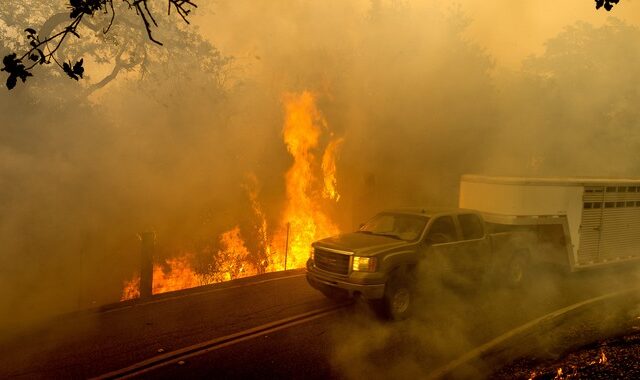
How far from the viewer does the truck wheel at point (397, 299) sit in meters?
6.71

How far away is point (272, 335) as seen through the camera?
6.16 metres

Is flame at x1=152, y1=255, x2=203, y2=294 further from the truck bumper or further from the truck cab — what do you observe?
the truck bumper

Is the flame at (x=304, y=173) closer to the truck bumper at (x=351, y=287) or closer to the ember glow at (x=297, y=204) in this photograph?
the ember glow at (x=297, y=204)

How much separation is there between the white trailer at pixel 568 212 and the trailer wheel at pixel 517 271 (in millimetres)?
533

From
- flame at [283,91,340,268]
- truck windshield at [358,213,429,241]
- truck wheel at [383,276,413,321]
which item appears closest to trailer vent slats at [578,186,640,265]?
truck windshield at [358,213,429,241]

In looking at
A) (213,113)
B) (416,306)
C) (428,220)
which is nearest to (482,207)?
(428,220)

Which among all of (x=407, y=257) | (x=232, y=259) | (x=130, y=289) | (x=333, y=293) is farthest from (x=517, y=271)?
(x=130, y=289)

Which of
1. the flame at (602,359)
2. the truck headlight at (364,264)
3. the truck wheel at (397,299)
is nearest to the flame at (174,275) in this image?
the truck headlight at (364,264)

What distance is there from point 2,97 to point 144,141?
464 cm

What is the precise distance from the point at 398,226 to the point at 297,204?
7.51 m

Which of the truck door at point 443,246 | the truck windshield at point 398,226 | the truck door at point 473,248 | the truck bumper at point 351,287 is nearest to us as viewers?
the truck bumper at point 351,287

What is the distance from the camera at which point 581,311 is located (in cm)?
726

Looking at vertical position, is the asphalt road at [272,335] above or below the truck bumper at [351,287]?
below

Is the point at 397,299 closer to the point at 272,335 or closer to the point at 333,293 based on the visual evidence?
the point at 333,293
